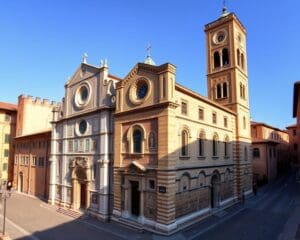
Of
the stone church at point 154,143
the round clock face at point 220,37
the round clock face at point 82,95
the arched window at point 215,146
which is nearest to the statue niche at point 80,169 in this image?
the stone church at point 154,143

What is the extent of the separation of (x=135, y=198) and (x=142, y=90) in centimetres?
931

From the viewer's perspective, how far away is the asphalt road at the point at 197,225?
58.8 feet

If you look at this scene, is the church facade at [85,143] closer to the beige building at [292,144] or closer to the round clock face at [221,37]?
the round clock face at [221,37]

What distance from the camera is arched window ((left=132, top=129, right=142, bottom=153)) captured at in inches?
798

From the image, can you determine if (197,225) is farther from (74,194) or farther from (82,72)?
(82,72)

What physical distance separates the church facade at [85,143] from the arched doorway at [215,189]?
10241mm

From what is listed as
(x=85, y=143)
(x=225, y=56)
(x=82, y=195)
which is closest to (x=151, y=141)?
(x=85, y=143)

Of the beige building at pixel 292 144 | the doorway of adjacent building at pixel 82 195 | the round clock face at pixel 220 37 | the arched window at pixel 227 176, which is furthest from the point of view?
the beige building at pixel 292 144

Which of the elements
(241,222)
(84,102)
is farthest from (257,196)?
(84,102)

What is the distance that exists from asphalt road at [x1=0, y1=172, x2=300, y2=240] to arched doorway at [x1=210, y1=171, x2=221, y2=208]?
112cm

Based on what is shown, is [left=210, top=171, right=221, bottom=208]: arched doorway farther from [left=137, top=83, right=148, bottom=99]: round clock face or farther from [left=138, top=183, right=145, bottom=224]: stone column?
[left=137, top=83, right=148, bottom=99]: round clock face

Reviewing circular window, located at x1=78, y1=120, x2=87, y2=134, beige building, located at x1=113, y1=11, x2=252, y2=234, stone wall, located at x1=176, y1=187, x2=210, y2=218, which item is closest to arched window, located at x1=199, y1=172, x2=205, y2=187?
beige building, located at x1=113, y1=11, x2=252, y2=234

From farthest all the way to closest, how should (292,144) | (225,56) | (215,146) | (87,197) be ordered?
(292,144)
(225,56)
(215,146)
(87,197)

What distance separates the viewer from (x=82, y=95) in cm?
2764
